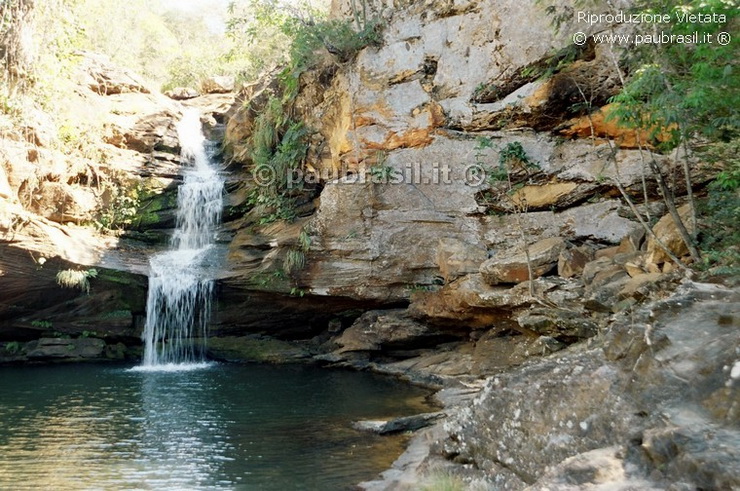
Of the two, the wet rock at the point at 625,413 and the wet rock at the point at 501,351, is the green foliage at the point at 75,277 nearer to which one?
the wet rock at the point at 501,351

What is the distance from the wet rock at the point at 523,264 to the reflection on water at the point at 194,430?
10.2 feet

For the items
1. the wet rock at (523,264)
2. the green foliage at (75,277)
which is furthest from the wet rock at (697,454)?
the green foliage at (75,277)

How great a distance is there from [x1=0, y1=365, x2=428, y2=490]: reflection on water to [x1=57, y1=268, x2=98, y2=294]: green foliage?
8.11 ft

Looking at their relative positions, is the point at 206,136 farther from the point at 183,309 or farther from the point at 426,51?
the point at 426,51

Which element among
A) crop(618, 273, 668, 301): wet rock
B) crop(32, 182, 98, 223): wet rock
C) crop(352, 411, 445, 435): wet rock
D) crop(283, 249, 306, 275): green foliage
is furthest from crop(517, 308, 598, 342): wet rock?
crop(32, 182, 98, 223): wet rock

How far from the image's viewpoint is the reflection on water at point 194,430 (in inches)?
279

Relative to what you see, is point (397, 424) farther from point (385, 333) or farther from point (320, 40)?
point (320, 40)

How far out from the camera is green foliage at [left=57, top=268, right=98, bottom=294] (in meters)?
15.6

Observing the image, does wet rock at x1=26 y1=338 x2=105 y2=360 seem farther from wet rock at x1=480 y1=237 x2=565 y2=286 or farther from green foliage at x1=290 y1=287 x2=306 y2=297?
wet rock at x1=480 y1=237 x2=565 y2=286

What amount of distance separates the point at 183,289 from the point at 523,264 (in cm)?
968

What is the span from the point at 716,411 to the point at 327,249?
12772 mm

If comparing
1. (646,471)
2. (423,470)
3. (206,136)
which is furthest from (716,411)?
(206,136)

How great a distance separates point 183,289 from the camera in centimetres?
1677

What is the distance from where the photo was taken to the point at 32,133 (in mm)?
16172
